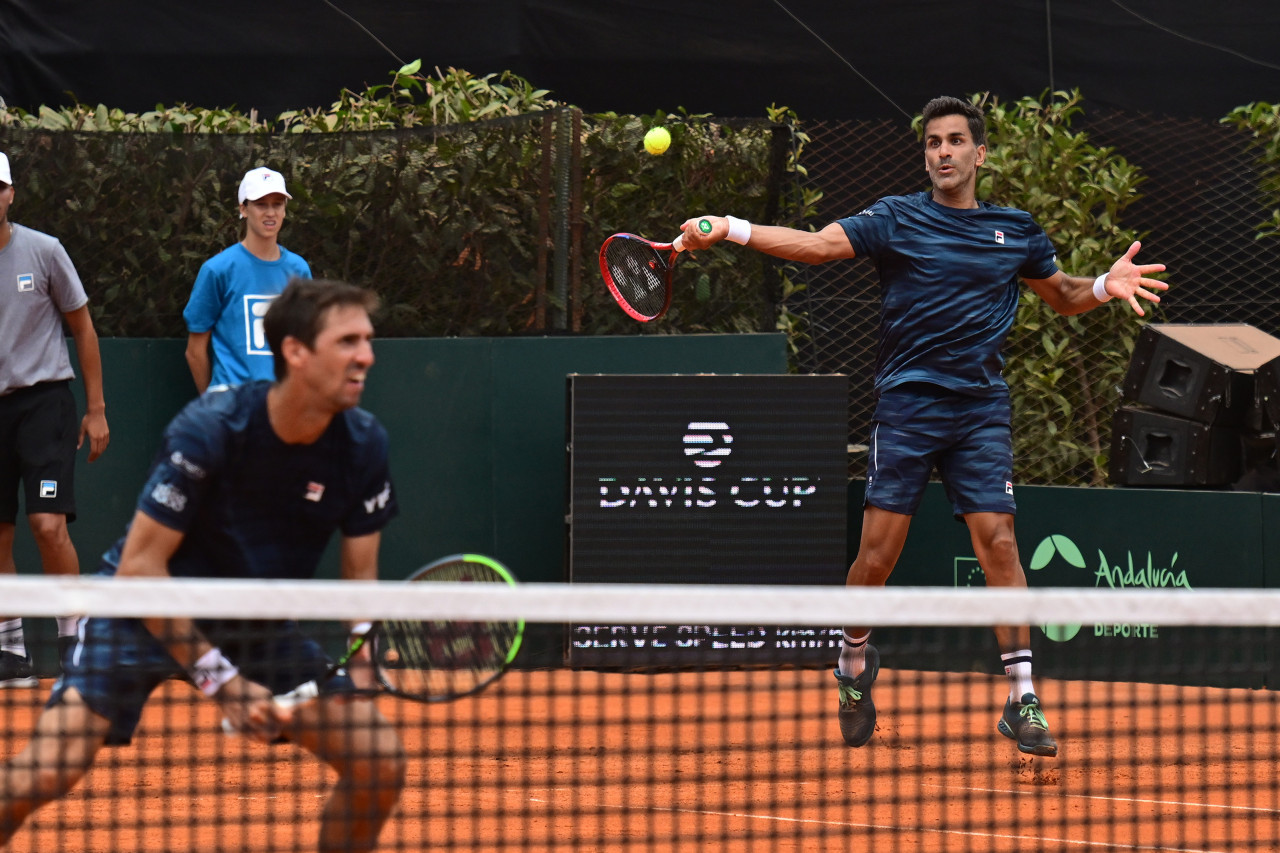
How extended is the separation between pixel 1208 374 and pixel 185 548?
4.56 m

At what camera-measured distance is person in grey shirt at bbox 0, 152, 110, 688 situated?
5.50 metres

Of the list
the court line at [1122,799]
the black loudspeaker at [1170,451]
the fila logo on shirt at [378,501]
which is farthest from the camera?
the black loudspeaker at [1170,451]

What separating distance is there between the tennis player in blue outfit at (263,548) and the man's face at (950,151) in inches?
95.3

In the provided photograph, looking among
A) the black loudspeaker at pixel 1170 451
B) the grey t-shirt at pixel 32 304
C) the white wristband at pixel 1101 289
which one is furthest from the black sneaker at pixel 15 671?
the black loudspeaker at pixel 1170 451

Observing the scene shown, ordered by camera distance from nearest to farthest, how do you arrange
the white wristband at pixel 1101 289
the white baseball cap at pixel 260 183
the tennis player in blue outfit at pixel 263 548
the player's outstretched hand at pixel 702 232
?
the tennis player in blue outfit at pixel 263 548 → the player's outstretched hand at pixel 702 232 → the white wristband at pixel 1101 289 → the white baseball cap at pixel 260 183

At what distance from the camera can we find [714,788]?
4.49 metres

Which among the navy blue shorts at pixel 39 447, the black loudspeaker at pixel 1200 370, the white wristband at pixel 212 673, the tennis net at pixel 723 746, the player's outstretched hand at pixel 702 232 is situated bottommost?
the tennis net at pixel 723 746

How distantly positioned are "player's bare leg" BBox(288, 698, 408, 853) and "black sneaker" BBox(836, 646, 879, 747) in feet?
7.40

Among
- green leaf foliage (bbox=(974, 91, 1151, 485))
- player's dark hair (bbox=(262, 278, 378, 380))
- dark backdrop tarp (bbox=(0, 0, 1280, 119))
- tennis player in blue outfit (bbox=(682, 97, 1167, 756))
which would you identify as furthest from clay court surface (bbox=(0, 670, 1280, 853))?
dark backdrop tarp (bbox=(0, 0, 1280, 119))

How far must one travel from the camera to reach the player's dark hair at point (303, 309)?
2.94 m

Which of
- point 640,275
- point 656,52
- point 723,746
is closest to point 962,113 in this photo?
point 640,275

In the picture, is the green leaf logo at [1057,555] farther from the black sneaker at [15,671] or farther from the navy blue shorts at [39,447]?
the black sneaker at [15,671]

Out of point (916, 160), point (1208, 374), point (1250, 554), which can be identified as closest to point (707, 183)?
point (916, 160)

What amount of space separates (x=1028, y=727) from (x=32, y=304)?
3.50 m
